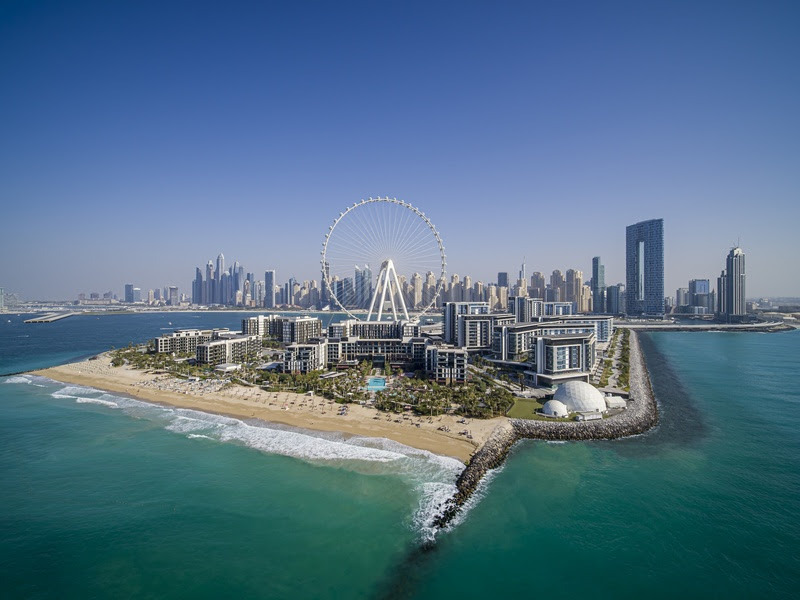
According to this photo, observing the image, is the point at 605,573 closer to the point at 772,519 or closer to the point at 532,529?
the point at 532,529

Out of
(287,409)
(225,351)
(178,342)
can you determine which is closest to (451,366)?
(287,409)

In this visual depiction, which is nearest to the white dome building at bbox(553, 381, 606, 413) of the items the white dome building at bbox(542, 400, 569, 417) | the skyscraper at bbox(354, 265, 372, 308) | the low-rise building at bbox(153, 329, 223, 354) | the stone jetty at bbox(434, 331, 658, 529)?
the white dome building at bbox(542, 400, 569, 417)

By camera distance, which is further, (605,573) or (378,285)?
(378,285)

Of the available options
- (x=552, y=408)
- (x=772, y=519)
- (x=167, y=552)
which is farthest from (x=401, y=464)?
(x=772, y=519)

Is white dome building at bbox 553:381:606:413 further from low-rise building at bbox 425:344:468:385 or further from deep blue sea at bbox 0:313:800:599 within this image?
low-rise building at bbox 425:344:468:385

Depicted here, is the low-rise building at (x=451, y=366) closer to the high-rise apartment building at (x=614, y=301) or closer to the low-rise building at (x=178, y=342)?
the low-rise building at (x=178, y=342)

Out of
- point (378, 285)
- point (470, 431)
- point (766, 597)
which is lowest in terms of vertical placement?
point (766, 597)

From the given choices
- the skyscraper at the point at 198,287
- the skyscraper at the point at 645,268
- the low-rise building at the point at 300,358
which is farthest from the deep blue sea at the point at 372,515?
the skyscraper at the point at 198,287
